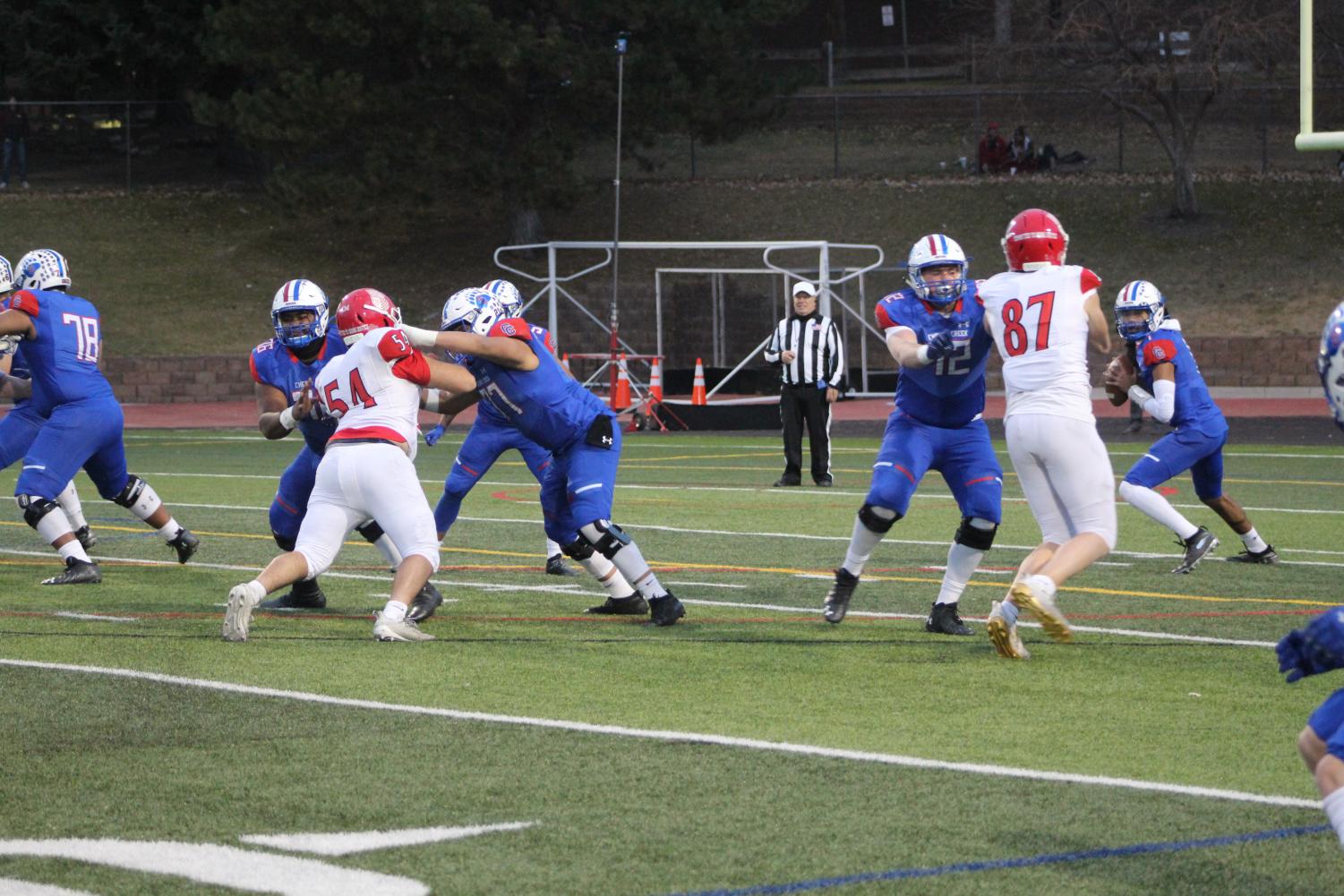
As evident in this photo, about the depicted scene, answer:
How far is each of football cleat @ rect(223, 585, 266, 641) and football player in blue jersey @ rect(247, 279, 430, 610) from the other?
980mm

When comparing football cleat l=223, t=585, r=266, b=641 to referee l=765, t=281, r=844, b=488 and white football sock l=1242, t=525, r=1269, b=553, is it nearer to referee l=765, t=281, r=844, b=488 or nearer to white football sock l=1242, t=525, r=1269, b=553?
Answer: white football sock l=1242, t=525, r=1269, b=553

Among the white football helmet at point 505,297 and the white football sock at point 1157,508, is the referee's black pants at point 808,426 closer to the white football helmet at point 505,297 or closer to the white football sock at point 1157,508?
the white football sock at point 1157,508

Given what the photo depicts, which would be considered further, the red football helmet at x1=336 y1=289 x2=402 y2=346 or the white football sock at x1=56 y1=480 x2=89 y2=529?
the white football sock at x1=56 y1=480 x2=89 y2=529

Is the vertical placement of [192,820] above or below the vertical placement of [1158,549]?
above

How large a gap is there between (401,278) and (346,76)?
4.88 m

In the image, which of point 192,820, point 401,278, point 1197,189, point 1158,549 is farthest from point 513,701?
point 1197,189

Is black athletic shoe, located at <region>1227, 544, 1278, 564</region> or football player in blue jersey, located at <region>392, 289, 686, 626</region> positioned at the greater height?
football player in blue jersey, located at <region>392, 289, 686, 626</region>

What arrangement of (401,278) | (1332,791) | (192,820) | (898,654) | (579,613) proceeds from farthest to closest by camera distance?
(401,278) → (579,613) → (898,654) → (192,820) → (1332,791)

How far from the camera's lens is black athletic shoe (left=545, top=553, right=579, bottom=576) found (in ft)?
38.6

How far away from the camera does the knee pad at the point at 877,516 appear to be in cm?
910

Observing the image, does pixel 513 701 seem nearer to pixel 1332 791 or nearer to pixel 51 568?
pixel 1332 791

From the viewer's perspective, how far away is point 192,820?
5.46 metres

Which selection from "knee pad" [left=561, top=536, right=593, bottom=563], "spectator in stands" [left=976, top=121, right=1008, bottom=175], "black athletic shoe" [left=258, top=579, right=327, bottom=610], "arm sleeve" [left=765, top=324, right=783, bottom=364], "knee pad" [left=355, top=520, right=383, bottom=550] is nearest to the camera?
"knee pad" [left=561, top=536, right=593, bottom=563]

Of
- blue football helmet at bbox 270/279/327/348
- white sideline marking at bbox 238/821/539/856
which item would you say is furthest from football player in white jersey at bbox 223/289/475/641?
white sideline marking at bbox 238/821/539/856
